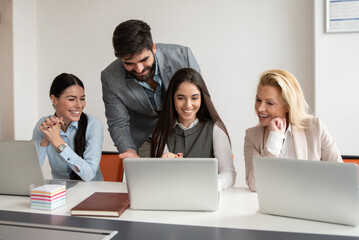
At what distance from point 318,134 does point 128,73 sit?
128 centimetres

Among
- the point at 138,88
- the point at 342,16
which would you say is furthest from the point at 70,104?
the point at 342,16

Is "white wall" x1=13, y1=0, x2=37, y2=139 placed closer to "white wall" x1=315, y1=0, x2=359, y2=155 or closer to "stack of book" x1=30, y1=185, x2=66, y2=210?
"stack of book" x1=30, y1=185, x2=66, y2=210

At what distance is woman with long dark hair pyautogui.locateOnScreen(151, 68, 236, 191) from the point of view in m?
1.93

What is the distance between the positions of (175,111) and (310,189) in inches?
42.2

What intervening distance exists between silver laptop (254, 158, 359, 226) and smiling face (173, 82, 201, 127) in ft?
2.52

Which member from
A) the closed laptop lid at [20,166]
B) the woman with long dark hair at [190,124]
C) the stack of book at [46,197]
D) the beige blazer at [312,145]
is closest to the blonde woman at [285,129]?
the beige blazer at [312,145]

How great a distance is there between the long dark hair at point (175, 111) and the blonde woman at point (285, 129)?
0.99ft

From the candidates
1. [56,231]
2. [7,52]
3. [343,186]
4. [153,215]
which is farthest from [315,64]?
[7,52]

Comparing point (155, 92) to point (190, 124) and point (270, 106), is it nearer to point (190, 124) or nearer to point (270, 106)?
point (190, 124)

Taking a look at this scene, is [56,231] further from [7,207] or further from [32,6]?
[32,6]

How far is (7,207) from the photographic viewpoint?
4.59 ft

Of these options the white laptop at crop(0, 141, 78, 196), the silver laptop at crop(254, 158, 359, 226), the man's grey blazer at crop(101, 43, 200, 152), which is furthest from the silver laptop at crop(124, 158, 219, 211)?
the man's grey blazer at crop(101, 43, 200, 152)

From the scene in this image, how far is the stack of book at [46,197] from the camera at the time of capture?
1346 millimetres

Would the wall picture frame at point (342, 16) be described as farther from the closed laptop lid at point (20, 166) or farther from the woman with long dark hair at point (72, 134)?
the closed laptop lid at point (20, 166)
